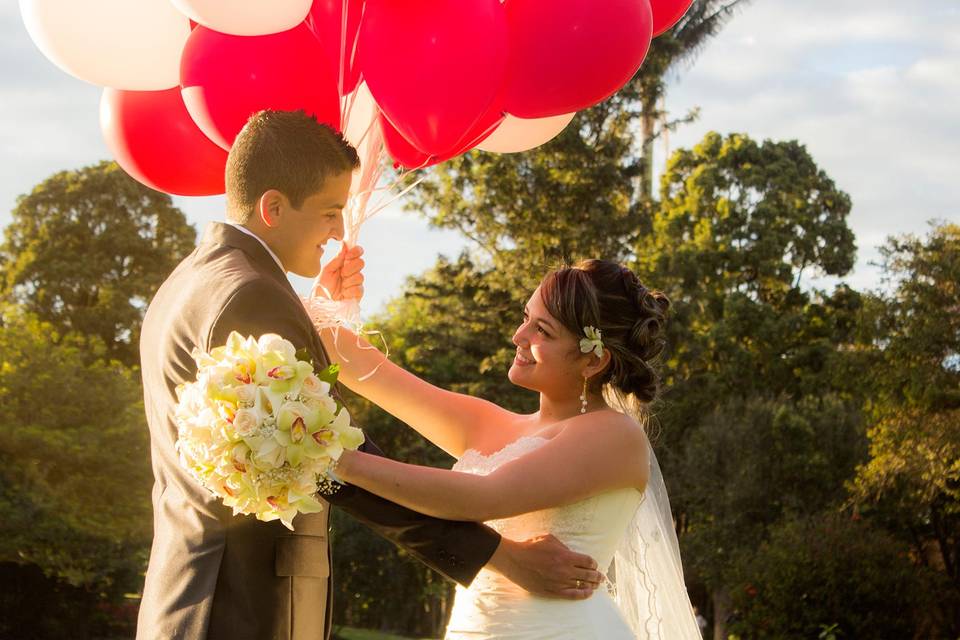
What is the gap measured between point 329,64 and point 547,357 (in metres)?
1.17

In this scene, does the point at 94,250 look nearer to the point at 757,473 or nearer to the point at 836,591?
the point at 757,473

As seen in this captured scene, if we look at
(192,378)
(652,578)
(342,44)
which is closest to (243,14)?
(342,44)

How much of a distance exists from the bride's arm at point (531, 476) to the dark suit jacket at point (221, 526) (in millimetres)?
116

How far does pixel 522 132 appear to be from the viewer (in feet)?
14.9

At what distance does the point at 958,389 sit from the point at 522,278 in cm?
894

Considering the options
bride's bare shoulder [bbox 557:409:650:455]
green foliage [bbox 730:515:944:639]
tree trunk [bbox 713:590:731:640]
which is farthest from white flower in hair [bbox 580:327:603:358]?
tree trunk [bbox 713:590:731:640]

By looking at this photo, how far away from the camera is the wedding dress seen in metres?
3.63

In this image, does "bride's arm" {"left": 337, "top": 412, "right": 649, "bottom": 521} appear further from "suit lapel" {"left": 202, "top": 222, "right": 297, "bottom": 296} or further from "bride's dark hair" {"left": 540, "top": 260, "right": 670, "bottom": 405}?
"suit lapel" {"left": 202, "top": 222, "right": 297, "bottom": 296}

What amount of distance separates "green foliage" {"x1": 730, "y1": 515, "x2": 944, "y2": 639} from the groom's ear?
41.3ft

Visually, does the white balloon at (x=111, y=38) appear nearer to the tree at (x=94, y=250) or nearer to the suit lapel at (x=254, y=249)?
the suit lapel at (x=254, y=249)

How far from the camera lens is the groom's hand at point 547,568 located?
3.45 m

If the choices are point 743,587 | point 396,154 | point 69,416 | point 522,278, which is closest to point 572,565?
point 396,154

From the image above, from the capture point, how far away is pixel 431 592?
956 inches

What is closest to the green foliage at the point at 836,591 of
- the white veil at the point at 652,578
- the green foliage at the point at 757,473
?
the green foliage at the point at 757,473
